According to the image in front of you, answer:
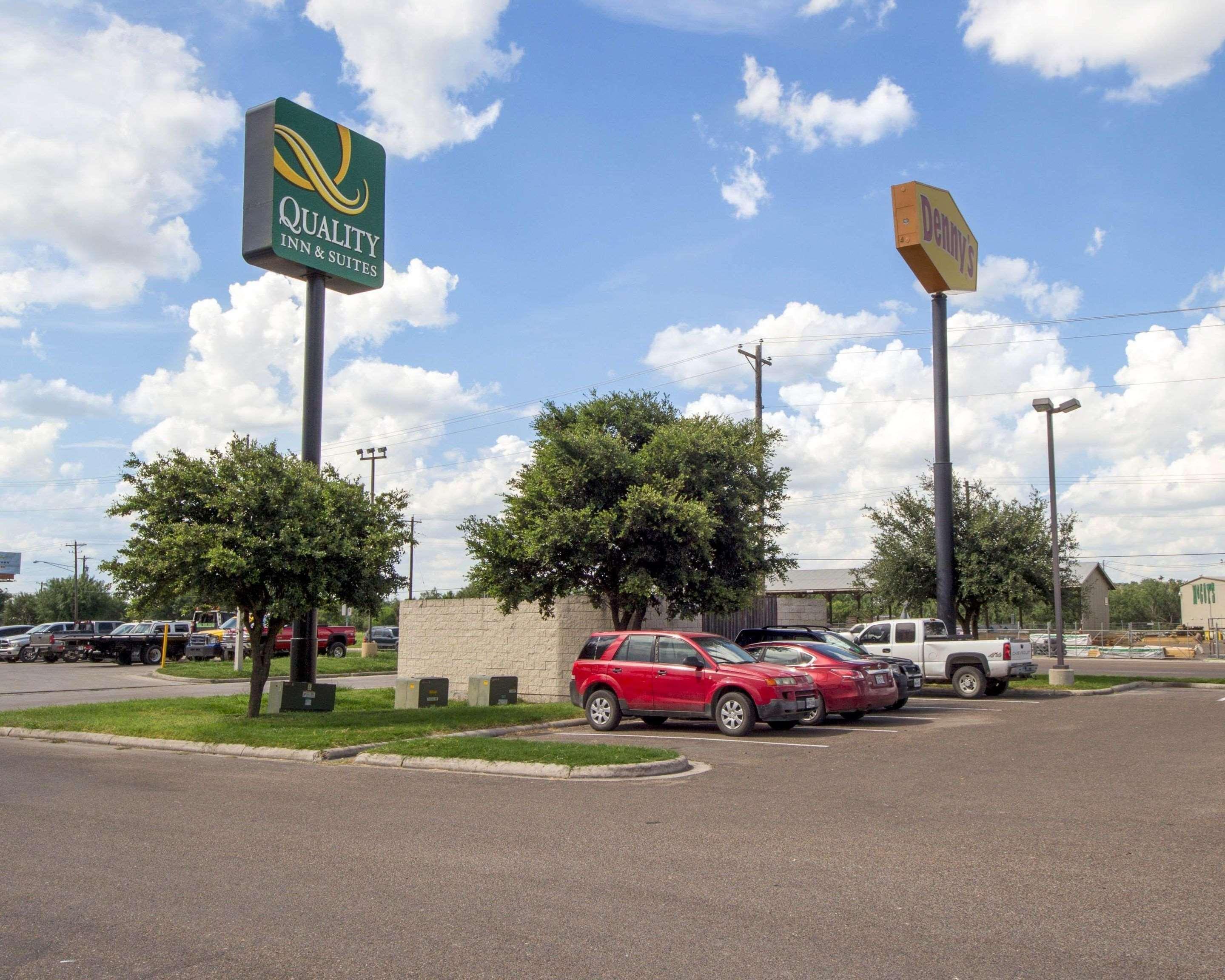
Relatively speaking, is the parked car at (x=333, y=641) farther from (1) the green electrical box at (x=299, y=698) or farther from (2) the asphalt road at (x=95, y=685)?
(1) the green electrical box at (x=299, y=698)

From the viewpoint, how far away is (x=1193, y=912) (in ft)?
20.0

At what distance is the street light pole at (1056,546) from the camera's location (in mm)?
27766

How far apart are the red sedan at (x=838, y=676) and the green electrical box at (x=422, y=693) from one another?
654cm

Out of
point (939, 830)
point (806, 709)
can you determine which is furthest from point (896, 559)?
point (939, 830)

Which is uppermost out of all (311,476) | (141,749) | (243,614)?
(311,476)

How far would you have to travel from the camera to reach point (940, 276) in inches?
1300

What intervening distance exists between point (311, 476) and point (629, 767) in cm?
877

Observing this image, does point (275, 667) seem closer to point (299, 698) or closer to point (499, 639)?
point (499, 639)

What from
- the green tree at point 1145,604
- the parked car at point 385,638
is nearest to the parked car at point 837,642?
the parked car at point 385,638

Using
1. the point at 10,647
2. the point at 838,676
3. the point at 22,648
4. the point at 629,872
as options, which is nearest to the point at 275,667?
the point at 22,648

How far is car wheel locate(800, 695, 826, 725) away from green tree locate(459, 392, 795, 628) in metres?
4.61

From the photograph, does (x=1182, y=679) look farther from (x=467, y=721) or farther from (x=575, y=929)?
(x=575, y=929)

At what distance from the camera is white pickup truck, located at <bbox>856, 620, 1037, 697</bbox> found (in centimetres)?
2403

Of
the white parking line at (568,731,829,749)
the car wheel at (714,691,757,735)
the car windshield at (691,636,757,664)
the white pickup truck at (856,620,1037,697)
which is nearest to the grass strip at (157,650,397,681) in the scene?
the white pickup truck at (856,620,1037,697)
